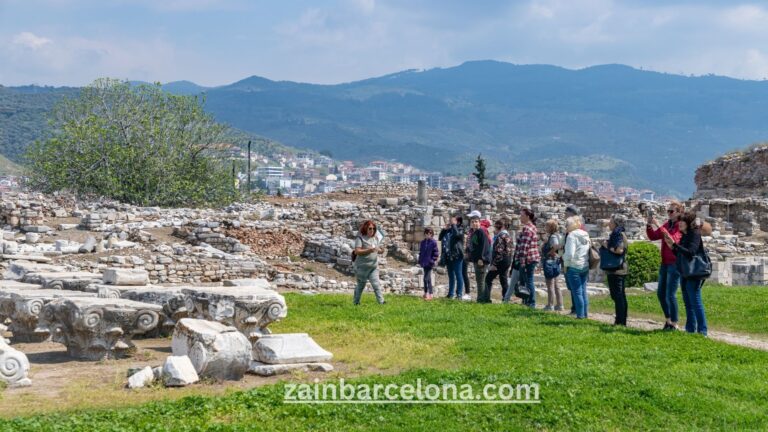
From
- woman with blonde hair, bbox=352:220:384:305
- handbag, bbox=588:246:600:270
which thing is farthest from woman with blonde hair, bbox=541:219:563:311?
woman with blonde hair, bbox=352:220:384:305

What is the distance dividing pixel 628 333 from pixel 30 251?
56.0ft

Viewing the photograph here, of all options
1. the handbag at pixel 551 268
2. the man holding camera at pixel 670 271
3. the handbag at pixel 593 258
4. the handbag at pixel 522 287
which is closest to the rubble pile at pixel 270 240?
the handbag at pixel 522 287

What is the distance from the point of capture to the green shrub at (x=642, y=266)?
21.3m

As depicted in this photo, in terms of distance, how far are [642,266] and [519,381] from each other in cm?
1333

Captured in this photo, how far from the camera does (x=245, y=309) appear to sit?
11.8 metres

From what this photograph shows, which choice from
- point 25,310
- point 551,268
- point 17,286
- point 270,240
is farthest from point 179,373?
point 270,240

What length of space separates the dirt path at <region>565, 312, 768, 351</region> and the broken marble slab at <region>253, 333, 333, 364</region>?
5.59 m

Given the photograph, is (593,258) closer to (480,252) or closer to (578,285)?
(578,285)

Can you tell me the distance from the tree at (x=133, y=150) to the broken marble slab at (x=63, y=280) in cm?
2434

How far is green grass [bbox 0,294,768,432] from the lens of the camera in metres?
8.00

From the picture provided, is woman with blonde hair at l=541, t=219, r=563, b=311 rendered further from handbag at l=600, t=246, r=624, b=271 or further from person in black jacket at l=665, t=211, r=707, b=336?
person in black jacket at l=665, t=211, r=707, b=336

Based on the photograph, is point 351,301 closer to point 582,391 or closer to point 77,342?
point 77,342

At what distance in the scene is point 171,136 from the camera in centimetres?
4178

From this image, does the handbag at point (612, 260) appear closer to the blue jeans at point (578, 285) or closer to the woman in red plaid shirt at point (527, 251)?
the blue jeans at point (578, 285)
